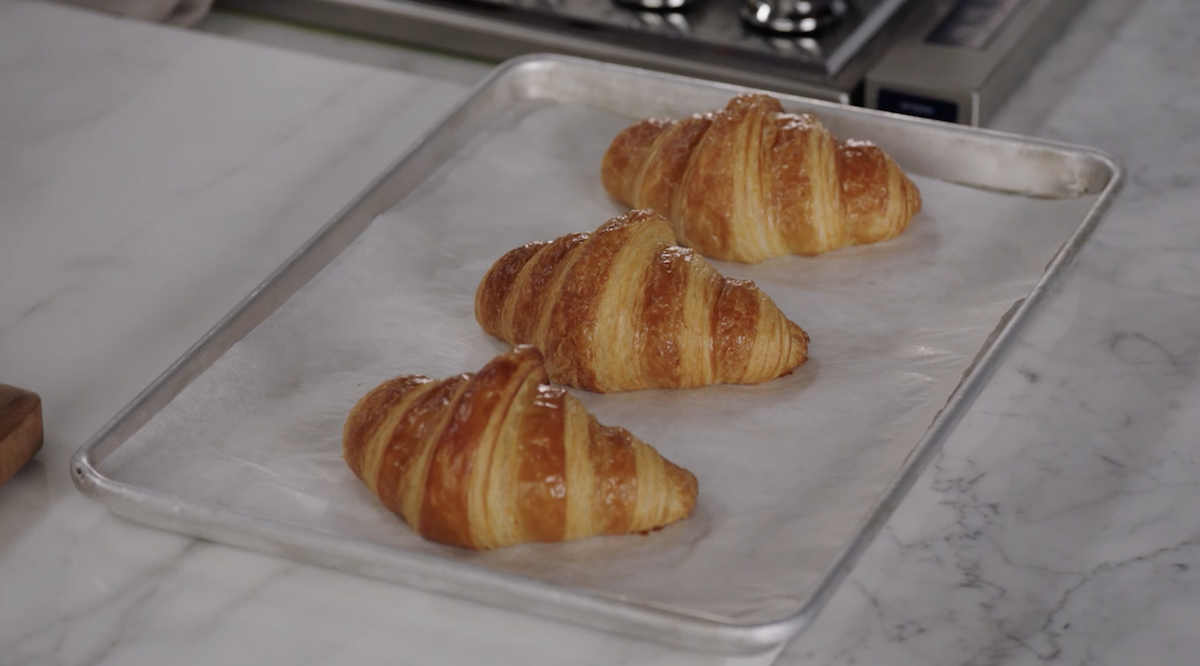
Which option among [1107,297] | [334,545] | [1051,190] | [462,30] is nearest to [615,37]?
[462,30]

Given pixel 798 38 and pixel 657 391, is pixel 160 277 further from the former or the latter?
pixel 798 38

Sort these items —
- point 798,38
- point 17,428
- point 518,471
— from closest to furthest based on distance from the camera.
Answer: point 518,471
point 17,428
point 798,38

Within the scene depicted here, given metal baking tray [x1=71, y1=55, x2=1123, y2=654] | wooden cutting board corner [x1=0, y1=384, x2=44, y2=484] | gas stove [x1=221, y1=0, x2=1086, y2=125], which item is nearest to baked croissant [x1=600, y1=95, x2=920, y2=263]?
metal baking tray [x1=71, y1=55, x2=1123, y2=654]

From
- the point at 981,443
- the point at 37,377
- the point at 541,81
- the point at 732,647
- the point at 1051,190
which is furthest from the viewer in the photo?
the point at 541,81

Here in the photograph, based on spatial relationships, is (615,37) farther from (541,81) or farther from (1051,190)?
(1051,190)

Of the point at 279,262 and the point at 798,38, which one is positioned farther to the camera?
the point at 798,38

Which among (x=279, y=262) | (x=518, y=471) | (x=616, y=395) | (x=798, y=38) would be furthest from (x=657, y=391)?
(x=798, y=38)
